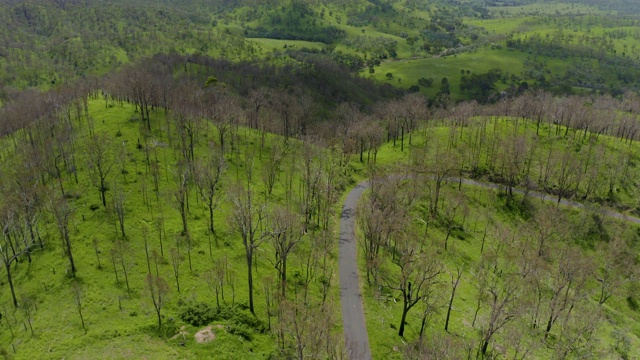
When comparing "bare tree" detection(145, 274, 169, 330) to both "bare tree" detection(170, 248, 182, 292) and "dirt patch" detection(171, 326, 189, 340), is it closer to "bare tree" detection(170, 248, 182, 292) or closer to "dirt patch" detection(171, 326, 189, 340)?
"dirt patch" detection(171, 326, 189, 340)

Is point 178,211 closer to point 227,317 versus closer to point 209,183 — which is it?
point 209,183

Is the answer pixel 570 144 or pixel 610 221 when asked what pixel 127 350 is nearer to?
pixel 610 221

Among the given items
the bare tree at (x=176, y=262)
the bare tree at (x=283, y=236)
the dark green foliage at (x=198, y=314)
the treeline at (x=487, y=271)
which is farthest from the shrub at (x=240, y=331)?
the treeline at (x=487, y=271)

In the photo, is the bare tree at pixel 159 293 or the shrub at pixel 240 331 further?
the shrub at pixel 240 331

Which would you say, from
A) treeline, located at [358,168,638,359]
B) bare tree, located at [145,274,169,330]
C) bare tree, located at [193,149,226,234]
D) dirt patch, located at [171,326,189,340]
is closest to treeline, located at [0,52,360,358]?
bare tree, located at [145,274,169,330]

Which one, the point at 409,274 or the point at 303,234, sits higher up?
the point at 409,274

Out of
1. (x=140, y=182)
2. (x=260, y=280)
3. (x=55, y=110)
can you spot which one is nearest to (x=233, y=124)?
(x=140, y=182)

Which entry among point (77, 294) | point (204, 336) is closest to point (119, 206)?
point (77, 294)

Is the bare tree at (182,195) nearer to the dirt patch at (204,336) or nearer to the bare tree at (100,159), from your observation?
the bare tree at (100,159)
